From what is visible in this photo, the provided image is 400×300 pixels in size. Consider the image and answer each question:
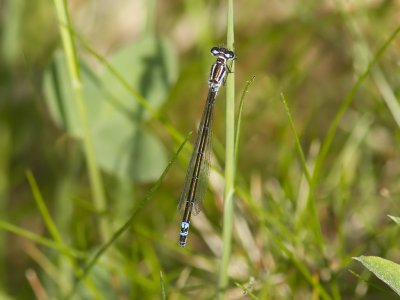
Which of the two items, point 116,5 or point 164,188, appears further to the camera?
point 116,5

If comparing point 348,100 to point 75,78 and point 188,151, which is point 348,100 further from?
point 75,78

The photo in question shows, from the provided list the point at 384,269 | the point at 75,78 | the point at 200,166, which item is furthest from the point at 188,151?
the point at 384,269

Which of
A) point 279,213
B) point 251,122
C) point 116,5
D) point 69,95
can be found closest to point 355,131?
point 251,122

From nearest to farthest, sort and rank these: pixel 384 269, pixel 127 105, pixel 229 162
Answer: pixel 384 269 < pixel 229 162 < pixel 127 105

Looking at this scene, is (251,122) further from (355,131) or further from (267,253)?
(267,253)

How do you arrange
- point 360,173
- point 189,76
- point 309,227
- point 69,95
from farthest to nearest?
point 189,76 → point 360,173 → point 69,95 → point 309,227

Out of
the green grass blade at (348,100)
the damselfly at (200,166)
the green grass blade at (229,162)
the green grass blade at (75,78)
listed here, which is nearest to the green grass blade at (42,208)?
the green grass blade at (75,78)

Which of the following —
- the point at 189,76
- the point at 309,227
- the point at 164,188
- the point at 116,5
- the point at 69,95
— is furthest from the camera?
the point at 116,5
